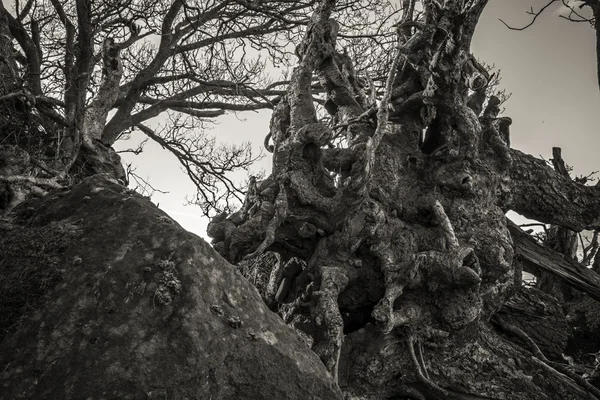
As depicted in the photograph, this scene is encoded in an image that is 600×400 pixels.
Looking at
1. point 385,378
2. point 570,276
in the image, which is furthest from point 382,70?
point 385,378

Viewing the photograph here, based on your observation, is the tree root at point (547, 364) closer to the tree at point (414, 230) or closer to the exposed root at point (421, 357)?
the tree at point (414, 230)

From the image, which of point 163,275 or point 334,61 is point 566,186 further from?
point 163,275

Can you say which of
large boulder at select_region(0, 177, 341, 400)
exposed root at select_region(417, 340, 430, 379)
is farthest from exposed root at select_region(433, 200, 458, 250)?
large boulder at select_region(0, 177, 341, 400)

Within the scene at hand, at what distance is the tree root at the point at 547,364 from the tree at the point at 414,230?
0.05 ft

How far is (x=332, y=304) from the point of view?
3.08m

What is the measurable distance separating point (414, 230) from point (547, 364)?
5.52 ft

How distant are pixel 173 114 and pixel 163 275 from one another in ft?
32.2

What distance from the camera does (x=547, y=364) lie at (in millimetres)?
3732

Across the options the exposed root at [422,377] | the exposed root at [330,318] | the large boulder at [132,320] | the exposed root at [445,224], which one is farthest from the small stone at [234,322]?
the exposed root at [445,224]

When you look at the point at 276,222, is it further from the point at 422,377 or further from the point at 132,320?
the point at 132,320

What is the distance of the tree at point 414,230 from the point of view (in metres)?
3.31

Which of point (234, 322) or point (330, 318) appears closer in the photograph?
point (234, 322)

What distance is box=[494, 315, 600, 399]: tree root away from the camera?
11.5 ft

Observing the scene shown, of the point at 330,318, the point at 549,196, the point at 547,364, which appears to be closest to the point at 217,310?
the point at 330,318
